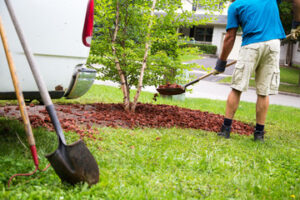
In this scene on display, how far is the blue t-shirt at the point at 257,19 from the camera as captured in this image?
12.5ft

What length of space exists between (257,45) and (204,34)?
1412 inches

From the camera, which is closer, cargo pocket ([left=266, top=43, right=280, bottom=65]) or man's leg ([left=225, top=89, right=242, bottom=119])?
cargo pocket ([left=266, top=43, right=280, bottom=65])

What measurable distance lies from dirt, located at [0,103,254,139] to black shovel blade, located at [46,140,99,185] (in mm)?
1102

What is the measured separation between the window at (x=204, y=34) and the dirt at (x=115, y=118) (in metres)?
34.3

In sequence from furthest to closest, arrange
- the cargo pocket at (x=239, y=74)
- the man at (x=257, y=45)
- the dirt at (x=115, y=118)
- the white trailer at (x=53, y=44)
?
1. the cargo pocket at (x=239, y=74)
2. the man at (x=257, y=45)
3. the dirt at (x=115, y=118)
4. the white trailer at (x=53, y=44)

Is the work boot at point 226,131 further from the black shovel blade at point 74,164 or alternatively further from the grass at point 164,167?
the black shovel blade at point 74,164

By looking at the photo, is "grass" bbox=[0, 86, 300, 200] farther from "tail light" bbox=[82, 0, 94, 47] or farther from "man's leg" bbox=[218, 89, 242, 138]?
"tail light" bbox=[82, 0, 94, 47]

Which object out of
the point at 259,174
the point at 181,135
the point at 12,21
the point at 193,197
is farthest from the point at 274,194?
the point at 12,21

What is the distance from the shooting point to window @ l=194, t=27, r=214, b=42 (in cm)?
3862

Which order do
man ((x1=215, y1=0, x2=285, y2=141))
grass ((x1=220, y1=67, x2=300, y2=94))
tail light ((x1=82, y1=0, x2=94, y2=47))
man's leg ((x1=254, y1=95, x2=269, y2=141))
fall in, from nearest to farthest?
tail light ((x1=82, y1=0, x2=94, y2=47)) → man ((x1=215, y1=0, x2=285, y2=141)) → man's leg ((x1=254, y1=95, x2=269, y2=141)) → grass ((x1=220, y1=67, x2=300, y2=94))

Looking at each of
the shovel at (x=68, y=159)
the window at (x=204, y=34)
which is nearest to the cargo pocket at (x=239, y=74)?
the shovel at (x=68, y=159)

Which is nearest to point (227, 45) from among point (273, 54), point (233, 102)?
point (273, 54)

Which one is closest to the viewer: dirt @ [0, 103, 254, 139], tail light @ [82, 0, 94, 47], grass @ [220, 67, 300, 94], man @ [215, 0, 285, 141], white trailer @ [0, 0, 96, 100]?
white trailer @ [0, 0, 96, 100]

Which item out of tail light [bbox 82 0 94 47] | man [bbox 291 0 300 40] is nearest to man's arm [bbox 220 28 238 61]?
man [bbox 291 0 300 40]
